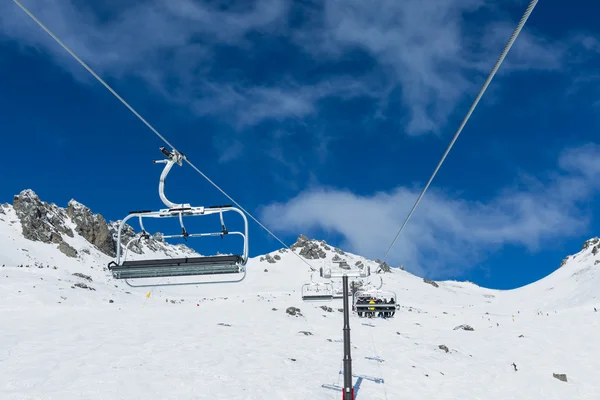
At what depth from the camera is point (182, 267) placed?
10414 mm

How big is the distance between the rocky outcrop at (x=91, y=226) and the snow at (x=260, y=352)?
122 feet

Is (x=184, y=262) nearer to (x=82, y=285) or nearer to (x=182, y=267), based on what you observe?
(x=182, y=267)

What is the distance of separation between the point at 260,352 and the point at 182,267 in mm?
13380

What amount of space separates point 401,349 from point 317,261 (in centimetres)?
6822

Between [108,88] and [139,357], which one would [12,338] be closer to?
[139,357]

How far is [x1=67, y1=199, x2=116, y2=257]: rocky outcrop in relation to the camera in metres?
79.8

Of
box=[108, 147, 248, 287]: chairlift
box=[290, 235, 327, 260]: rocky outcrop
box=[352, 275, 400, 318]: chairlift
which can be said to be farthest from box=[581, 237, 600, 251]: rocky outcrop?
box=[108, 147, 248, 287]: chairlift

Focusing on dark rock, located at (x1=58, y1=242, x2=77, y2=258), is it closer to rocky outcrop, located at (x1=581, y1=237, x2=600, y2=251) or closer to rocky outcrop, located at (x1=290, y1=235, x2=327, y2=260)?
rocky outcrop, located at (x1=290, y1=235, x2=327, y2=260)

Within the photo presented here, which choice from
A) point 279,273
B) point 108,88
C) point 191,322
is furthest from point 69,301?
point 279,273

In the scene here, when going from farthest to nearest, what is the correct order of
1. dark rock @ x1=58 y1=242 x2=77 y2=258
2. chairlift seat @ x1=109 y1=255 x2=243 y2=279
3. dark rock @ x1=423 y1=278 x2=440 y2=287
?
dark rock @ x1=423 y1=278 x2=440 y2=287 → dark rock @ x1=58 y1=242 x2=77 y2=258 → chairlift seat @ x1=109 y1=255 x2=243 y2=279

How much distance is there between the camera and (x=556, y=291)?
7088 centimetres

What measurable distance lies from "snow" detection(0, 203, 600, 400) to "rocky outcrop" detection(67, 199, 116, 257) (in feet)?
122

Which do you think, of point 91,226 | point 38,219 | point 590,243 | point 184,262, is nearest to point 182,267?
point 184,262

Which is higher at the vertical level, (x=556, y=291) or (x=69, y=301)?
(x=556, y=291)
